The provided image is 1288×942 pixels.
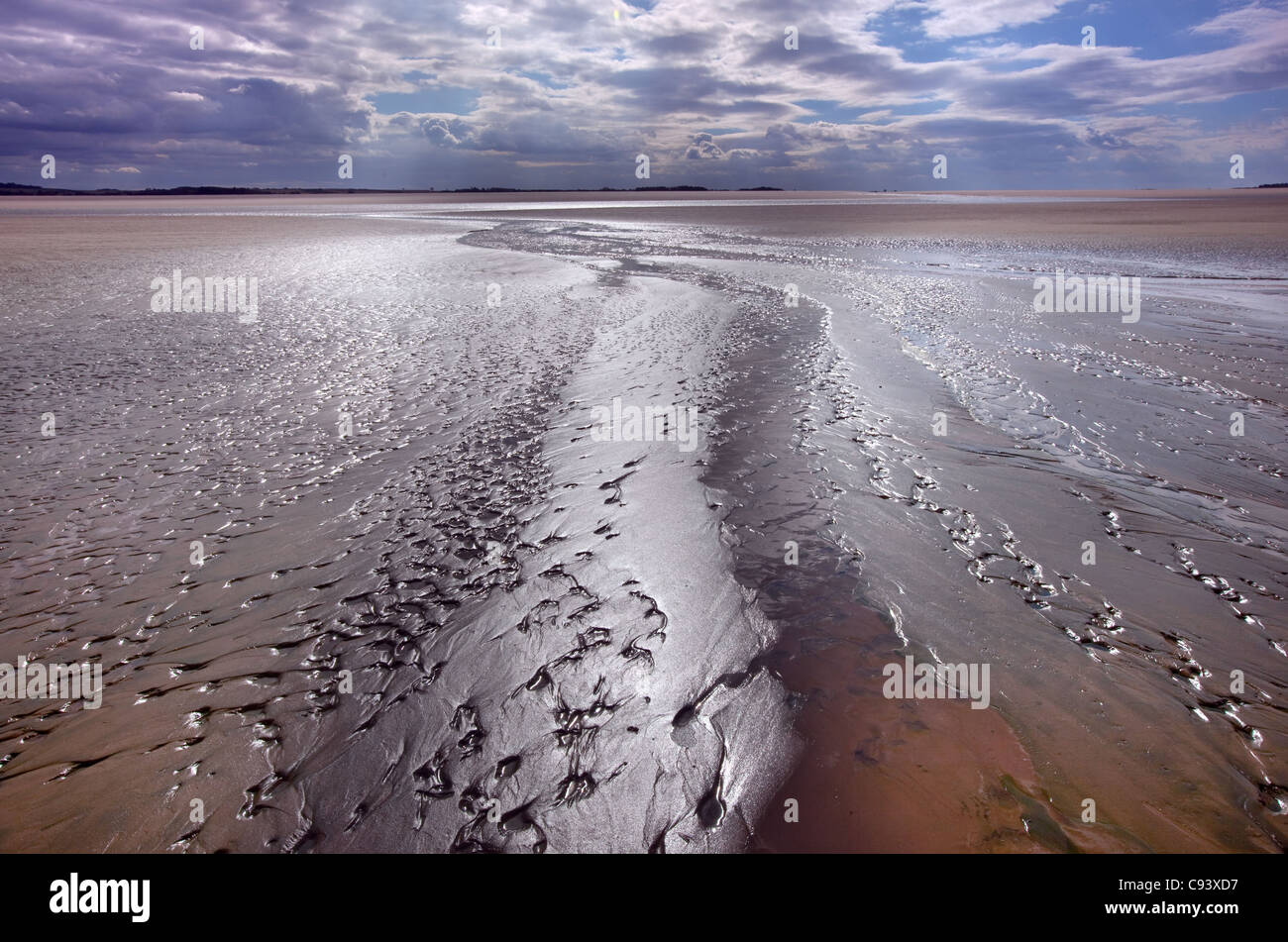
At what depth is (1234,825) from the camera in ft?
8.86

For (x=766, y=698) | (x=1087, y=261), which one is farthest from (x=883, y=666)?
(x=1087, y=261)

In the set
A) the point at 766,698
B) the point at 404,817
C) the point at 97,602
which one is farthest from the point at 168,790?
the point at 766,698

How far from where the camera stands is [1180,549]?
4762 mm

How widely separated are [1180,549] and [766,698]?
359 cm

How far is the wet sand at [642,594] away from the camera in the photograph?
287cm

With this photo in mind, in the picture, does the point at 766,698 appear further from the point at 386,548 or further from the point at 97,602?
the point at 97,602

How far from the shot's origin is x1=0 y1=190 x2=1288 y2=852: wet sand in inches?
113

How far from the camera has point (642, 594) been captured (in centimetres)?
439

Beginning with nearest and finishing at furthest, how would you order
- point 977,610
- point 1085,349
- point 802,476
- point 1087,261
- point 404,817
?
1. point 404,817
2. point 977,610
3. point 802,476
4. point 1085,349
5. point 1087,261

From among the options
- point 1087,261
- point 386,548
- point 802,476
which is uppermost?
point 1087,261

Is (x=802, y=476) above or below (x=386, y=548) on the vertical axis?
above
